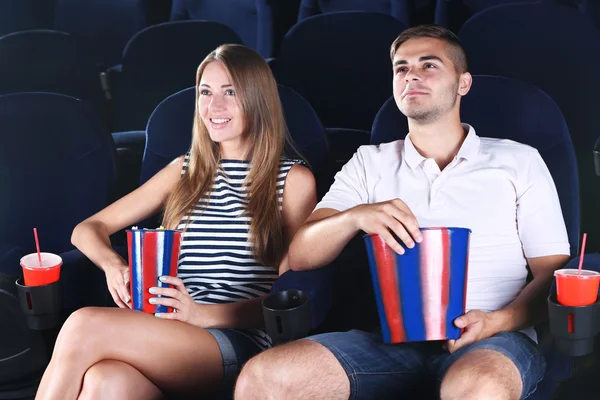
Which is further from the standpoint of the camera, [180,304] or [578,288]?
[180,304]

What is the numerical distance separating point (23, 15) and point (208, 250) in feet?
7.43

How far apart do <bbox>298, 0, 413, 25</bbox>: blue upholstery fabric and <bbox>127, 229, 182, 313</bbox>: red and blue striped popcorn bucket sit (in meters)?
1.93

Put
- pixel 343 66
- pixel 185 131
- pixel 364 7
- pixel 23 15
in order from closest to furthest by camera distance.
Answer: pixel 185 131, pixel 343 66, pixel 364 7, pixel 23 15

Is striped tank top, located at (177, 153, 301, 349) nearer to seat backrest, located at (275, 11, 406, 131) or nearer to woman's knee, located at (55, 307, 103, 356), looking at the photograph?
woman's knee, located at (55, 307, 103, 356)

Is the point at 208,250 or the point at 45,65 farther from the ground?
the point at 45,65

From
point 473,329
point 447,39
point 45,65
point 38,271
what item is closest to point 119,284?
point 38,271

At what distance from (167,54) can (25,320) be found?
1392 millimetres

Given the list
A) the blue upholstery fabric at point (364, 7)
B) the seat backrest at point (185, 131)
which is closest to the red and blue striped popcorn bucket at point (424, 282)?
the seat backrest at point (185, 131)

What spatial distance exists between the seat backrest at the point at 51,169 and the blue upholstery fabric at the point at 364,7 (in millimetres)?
1432

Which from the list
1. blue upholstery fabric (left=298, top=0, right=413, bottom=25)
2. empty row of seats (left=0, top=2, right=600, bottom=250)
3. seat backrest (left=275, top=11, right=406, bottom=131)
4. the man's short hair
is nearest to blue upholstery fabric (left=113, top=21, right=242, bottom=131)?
empty row of seats (left=0, top=2, right=600, bottom=250)

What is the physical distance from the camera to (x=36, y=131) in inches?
72.9

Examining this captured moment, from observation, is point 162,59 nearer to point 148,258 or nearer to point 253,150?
point 253,150

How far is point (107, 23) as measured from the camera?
11.1ft

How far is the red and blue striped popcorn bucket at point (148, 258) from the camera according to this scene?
116cm
